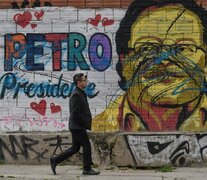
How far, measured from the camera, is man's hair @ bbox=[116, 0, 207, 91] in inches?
408

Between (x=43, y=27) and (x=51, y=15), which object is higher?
(x=51, y=15)

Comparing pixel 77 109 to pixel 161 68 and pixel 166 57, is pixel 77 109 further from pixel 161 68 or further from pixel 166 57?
pixel 166 57

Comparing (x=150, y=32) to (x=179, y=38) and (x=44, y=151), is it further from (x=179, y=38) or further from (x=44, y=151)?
(x=44, y=151)

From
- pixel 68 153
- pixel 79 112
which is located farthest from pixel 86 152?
pixel 79 112

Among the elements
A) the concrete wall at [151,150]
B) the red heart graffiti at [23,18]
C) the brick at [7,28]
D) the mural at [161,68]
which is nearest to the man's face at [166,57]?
the mural at [161,68]

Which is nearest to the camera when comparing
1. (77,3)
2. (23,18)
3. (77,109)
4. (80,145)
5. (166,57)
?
(77,109)

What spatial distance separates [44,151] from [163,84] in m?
2.57

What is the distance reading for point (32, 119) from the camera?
10648 millimetres

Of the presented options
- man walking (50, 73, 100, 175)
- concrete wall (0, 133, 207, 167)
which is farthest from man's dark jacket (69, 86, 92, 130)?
concrete wall (0, 133, 207, 167)

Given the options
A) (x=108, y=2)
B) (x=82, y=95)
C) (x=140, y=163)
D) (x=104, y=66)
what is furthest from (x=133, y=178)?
(x=108, y=2)

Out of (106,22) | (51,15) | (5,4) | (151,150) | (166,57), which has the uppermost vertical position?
(5,4)

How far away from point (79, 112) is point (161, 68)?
2.13m

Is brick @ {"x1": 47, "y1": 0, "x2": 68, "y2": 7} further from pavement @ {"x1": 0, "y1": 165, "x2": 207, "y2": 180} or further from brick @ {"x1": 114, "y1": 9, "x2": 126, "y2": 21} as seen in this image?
pavement @ {"x1": 0, "y1": 165, "x2": 207, "y2": 180}

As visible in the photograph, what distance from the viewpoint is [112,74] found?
10.5 metres
